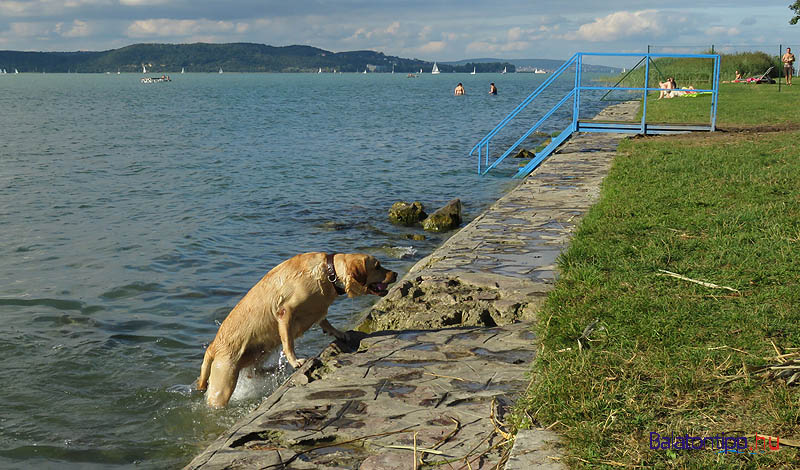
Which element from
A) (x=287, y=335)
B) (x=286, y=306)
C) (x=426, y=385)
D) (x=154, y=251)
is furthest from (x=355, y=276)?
(x=154, y=251)

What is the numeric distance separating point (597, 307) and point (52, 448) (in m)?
4.55

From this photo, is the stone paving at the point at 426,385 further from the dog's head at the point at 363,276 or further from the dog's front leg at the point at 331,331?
the dog's head at the point at 363,276

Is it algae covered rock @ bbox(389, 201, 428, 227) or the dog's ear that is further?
algae covered rock @ bbox(389, 201, 428, 227)

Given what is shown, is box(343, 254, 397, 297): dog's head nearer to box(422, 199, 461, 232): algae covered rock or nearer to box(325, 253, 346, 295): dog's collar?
box(325, 253, 346, 295): dog's collar

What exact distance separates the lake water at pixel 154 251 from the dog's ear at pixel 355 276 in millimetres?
1289

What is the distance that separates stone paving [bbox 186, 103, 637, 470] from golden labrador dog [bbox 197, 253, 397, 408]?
41 cm

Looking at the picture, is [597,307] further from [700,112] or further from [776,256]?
Result: [700,112]

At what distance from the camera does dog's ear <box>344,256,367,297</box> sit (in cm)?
538

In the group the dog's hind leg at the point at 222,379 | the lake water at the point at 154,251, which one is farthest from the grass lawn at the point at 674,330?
the lake water at the point at 154,251

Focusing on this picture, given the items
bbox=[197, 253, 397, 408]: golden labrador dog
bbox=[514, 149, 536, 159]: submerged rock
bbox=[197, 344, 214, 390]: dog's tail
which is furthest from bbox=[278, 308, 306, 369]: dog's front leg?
bbox=[514, 149, 536, 159]: submerged rock

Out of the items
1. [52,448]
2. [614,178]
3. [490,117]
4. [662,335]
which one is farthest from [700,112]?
[52,448]

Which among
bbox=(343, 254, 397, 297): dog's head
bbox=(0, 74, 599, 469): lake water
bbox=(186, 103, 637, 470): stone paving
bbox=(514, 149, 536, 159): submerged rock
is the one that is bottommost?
bbox=(0, 74, 599, 469): lake water

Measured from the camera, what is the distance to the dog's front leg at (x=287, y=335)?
531 cm

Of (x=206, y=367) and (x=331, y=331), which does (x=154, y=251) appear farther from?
(x=331, y=331)
